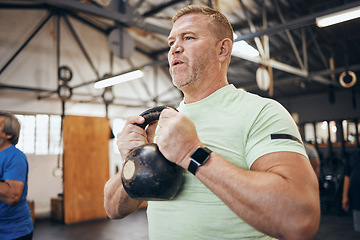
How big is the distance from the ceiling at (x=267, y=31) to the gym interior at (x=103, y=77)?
3 centimetres

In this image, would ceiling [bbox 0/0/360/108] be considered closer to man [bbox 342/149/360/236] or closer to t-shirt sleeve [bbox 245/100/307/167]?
man [bbox 342/149/360/236]

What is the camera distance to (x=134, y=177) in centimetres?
95

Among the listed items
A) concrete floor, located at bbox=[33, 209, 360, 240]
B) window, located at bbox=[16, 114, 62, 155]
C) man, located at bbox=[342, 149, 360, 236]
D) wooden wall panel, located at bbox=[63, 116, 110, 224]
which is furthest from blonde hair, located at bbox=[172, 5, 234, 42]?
window, located at bbox=[16, 114, 62, 155]

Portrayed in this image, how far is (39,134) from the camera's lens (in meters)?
8.28

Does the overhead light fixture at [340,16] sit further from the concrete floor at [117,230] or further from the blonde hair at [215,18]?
the concrete floor at [117,230]

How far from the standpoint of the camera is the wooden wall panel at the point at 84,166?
20.8 feet

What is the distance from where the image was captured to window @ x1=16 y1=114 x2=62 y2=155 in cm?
802

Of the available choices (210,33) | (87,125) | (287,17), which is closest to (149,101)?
(87,125)

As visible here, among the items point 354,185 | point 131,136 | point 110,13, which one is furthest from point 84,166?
point 131,136

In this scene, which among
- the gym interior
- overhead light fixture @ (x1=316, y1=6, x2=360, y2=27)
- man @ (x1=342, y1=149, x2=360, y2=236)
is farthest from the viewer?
the gym interior

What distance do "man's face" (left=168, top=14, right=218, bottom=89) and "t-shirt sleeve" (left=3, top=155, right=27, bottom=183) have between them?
61.1 inches

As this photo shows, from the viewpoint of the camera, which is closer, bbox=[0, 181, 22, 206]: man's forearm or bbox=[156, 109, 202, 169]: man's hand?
bbox=[156, 109, 202, 169]: man's hand

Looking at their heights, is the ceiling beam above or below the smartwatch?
above

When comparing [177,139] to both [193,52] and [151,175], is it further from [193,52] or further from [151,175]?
[193,52]
